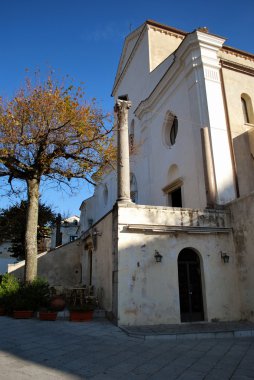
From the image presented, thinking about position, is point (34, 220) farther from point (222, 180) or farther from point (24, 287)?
point (222, 180)

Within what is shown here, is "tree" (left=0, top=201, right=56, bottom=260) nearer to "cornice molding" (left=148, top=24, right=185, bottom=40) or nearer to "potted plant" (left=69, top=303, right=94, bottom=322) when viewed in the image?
"potted plant" (left=69, top=303, right=94, bottom=322)

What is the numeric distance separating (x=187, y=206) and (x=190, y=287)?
4.50 meters

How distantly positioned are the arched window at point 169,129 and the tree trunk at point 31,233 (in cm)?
Answer: 742

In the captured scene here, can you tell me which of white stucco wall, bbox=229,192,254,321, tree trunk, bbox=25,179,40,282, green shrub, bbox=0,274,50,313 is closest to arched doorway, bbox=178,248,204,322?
white stucco wall, bbox=229,192,254,321

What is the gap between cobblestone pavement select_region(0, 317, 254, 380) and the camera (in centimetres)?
505

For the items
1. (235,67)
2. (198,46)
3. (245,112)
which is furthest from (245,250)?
(198,46)

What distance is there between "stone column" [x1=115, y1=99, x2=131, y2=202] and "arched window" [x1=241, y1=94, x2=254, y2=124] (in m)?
6.01

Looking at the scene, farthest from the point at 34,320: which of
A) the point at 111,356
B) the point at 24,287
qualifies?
the point at 111,356

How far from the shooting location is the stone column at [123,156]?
1081 cm

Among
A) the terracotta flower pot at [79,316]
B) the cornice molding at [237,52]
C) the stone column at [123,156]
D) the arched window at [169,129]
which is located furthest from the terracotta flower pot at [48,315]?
the cornice molding at [237,52]

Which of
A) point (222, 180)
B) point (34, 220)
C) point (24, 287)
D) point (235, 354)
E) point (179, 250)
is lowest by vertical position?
point (235, 354)

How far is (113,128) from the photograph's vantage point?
48.8ft

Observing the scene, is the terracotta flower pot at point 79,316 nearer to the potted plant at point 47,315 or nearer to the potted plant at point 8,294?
the potted plant at point 47,315

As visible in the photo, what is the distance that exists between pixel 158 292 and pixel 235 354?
3667mm
